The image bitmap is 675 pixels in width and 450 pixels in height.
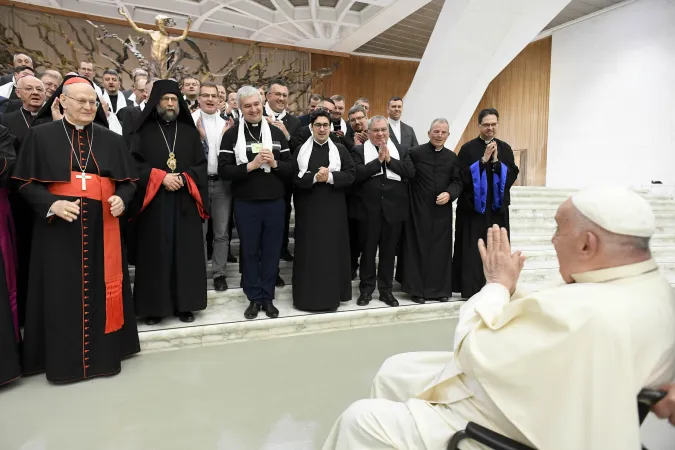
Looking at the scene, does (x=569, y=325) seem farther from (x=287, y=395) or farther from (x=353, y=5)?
(x=353, y=5)

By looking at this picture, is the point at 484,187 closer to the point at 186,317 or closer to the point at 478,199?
the point at 478,199

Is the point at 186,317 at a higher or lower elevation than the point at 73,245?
lower

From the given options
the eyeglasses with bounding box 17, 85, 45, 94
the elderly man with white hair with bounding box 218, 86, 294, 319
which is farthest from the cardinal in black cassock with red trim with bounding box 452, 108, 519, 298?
the eyeglasses with bounding box 17, 85, 45, 94

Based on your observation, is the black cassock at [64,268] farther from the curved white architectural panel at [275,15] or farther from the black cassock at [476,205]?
the curved white architectural panel at [275,15]

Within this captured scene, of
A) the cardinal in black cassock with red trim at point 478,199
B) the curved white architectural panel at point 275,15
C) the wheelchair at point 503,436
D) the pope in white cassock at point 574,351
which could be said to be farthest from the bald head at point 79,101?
the curved white architectural panel at point 275,15

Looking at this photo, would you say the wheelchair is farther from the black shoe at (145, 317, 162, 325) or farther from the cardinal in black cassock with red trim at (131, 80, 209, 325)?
the black shoe at (145, 317, 162, 325)

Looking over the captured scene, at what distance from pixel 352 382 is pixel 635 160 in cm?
1140

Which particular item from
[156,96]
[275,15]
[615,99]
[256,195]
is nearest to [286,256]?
[256,195]

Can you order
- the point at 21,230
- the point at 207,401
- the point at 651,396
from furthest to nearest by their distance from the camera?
the point at 21,230
the point at 207,401
the point at 651,396

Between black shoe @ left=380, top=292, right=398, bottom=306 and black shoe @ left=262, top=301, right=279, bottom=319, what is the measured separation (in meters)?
1.18

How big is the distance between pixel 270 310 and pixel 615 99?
11.7 meters

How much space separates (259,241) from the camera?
13.9 feet

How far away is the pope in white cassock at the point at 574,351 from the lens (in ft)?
4.10

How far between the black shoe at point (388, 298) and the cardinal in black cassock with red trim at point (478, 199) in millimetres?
895
